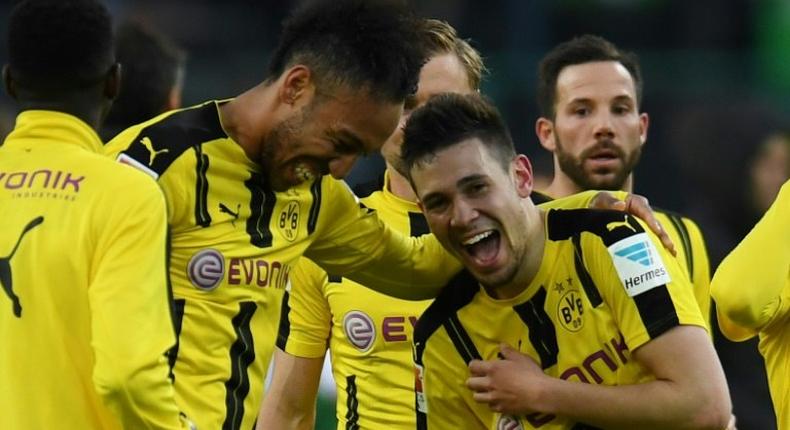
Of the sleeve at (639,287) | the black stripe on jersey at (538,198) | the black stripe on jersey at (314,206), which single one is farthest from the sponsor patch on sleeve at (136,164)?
the black stripe on jersey at (538,198)

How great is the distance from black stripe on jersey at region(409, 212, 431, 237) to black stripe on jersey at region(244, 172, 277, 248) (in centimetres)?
103

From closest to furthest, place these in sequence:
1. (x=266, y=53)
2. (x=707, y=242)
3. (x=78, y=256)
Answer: (x=78, y=256)
(x=707, y=242)
(x=266, y=53)

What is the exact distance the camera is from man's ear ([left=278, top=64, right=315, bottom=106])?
4.56 metres

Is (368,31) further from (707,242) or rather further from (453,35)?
(707,242)

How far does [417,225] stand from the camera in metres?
5.70

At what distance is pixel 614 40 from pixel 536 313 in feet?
34.6

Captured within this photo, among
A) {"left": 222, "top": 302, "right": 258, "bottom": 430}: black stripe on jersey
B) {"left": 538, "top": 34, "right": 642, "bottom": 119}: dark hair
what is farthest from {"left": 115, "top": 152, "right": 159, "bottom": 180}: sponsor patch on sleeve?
{"left": 538, "top": 34, "right": 642, "bottom": 119}: dark hair

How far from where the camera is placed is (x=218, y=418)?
14.9 ft

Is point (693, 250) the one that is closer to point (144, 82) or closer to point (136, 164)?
point (144, 82)

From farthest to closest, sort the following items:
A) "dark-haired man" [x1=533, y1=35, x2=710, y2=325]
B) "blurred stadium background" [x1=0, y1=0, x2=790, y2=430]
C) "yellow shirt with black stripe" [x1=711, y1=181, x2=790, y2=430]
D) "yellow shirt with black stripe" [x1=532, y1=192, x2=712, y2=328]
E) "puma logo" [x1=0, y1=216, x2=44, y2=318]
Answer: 1. "blurred stadium background" [x1=0, y1=0, x2=790, y2=430]
2. "dark-haired man" [x1=533, y1=35, x2=710, y2=325]
3. "yellow shirt with black stripe" [x1=532, y1=192, x2=712, y2=328]
4. "yellow shirt with black stripe" [x1=711, y1=181, x2=790, y2=430]
5. "puma logo" [x1=0, y1=216, x2=44, y2=318]

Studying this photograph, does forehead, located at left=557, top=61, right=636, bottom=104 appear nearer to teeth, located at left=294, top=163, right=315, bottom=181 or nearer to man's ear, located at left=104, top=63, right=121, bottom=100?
teeth, located at left=294, top=163, right=315, bottom=181

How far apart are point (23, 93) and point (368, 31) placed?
3.45 ft

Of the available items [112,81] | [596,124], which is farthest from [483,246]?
[596,124]

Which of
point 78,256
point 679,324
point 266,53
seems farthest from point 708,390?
point 266,53
